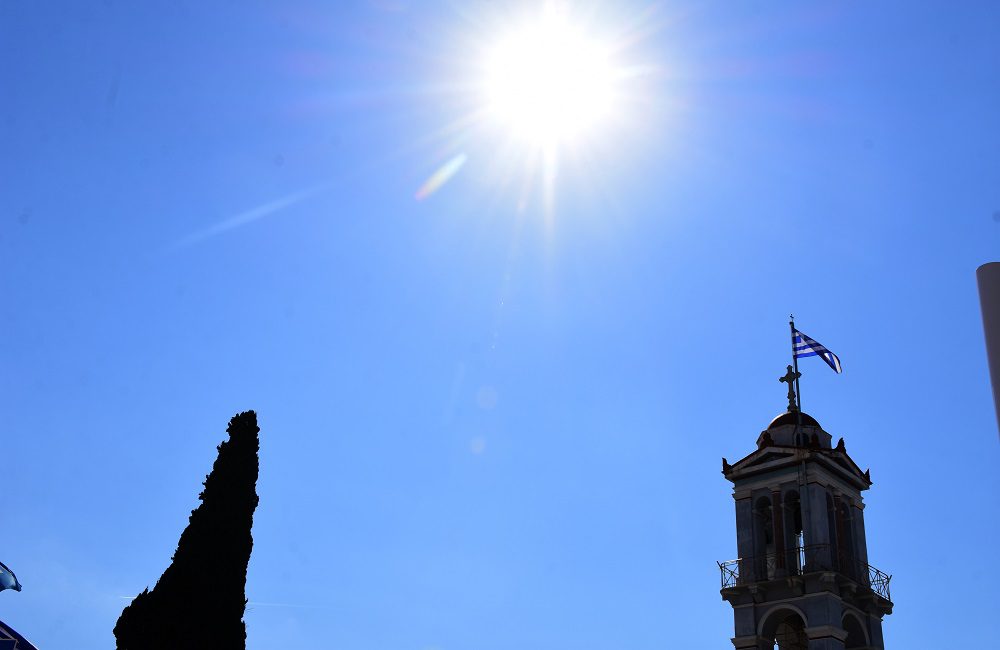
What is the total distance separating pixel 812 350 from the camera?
4447 cm

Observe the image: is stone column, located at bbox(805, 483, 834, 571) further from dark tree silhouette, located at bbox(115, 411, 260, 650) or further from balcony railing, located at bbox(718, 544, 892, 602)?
dark tree silhouette, located at bbox(115, 411, 260, 650)

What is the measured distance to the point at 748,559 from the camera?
41031 mm

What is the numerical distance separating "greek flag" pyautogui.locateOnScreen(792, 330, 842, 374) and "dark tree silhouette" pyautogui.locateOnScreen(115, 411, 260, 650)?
24.4 meters

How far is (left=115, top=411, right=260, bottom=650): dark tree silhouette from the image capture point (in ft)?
100

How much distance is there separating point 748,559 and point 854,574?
4218 mm

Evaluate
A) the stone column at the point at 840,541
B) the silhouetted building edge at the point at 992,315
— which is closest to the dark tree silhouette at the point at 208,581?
the stone column at the point at 840,541

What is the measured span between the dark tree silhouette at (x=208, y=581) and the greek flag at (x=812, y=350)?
80.1 feet

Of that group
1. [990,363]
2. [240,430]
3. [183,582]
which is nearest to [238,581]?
[183,582]

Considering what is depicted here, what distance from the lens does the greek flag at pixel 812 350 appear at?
144ft

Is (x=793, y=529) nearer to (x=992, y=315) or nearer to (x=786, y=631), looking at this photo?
(x=786, y=631)

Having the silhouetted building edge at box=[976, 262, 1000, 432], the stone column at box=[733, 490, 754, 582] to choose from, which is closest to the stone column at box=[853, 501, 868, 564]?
the stone column at box=[733, 490, 754, 582]

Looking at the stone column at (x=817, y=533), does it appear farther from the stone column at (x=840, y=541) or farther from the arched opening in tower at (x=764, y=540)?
the arched opening in tower at (x=764, y=540)

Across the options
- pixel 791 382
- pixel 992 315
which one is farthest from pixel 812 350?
pixel 992 315

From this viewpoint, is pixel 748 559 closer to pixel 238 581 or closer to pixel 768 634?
pixel 768 634
